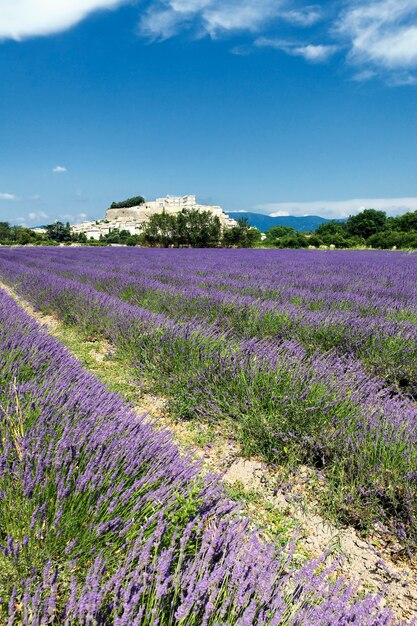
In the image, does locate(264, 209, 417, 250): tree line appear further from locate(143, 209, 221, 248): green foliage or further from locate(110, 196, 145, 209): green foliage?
locate(110, 196, 145, 209): green foliage

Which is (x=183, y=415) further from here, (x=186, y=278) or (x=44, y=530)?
(x=186, y=278)

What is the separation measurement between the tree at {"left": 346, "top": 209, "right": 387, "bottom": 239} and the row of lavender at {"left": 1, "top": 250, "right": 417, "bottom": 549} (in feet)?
217

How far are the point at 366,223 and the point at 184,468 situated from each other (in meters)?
71.0

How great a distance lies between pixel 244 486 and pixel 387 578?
0.76 meters

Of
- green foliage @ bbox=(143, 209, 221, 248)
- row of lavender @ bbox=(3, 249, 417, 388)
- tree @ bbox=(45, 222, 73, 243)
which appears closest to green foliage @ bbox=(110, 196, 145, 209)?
tree @ bbox=(45, 222, 73, 243)

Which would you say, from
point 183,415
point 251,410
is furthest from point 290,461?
point 183,415

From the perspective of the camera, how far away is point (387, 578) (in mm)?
1395

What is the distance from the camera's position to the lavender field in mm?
799

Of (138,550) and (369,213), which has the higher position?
(369,213)

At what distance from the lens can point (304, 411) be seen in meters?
2.12

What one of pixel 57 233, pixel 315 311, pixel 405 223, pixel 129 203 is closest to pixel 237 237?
pixel 315 311

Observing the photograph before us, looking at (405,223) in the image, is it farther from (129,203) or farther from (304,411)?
(129,203)

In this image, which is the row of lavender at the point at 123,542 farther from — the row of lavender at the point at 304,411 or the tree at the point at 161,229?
the tree at the point at 161,229

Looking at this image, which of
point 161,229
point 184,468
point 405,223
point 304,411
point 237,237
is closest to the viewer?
point 184,468
